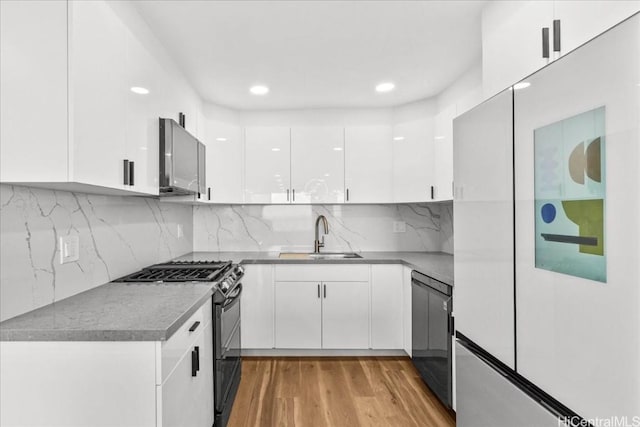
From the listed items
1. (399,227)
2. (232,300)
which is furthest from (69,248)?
(399,227)

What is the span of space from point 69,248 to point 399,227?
114 inches

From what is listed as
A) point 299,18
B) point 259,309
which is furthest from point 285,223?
point 299,18

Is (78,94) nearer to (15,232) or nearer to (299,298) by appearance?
(15,232)

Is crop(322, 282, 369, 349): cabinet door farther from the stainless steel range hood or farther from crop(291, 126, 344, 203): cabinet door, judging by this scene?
the stainless steel range hood

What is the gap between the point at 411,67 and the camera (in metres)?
2.54

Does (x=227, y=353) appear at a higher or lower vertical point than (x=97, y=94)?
lower

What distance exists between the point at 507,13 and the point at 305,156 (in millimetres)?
2151

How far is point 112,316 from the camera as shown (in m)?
1.37

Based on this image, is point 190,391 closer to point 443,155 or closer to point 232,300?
point 232,300

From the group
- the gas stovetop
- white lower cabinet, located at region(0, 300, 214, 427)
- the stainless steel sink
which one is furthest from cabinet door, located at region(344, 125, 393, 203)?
white lower cabinet, located at region(0, 300, 214, 427)

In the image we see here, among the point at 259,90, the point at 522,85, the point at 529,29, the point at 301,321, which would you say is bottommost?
the point at 301,321

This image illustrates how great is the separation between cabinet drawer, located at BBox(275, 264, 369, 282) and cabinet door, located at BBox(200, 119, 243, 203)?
0.88m

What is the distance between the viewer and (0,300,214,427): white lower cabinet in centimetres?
119
